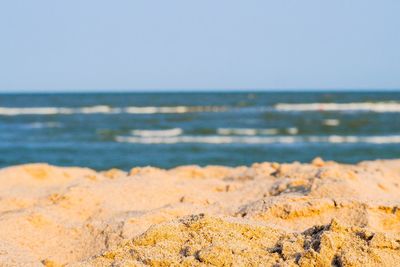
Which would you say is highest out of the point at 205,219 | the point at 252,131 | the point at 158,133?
the point at 205,219

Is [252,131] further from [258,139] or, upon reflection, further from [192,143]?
Result: [192,143]

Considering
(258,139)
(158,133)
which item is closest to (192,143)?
(258,139)

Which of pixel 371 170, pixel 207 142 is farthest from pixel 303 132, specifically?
pixel 371 170

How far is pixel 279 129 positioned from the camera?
21219 millimetres

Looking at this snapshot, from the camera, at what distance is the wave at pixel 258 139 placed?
1734 centimetres

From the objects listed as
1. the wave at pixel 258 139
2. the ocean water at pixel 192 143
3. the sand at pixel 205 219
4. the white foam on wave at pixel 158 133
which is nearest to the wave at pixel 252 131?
the ocean water at pixel 192 143

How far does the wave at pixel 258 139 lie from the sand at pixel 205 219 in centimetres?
1143

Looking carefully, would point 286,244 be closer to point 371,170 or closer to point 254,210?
point 254,210

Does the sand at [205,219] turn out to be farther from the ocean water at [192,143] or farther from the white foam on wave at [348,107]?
the white foam on wave at [348,107]

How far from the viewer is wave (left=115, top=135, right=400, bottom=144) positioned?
1734 centimetres

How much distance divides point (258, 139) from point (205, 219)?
50.5 ft

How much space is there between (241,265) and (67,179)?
12.4 ft

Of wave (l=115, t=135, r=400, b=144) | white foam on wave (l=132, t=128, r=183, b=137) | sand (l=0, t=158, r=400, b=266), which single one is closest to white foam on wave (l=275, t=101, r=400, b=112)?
white foam on wave (l=132, t=128, r=183, b=137)

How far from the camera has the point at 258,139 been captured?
716 inches
